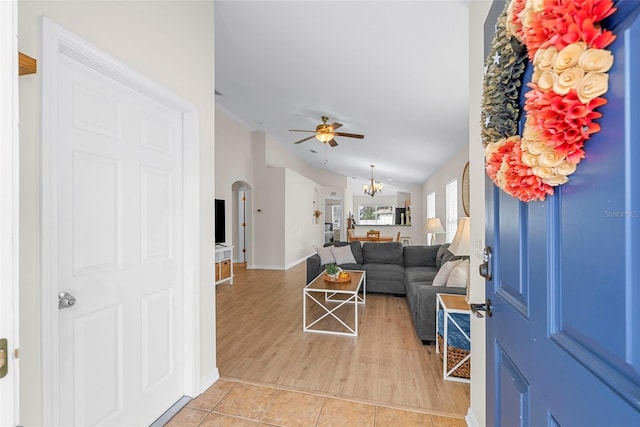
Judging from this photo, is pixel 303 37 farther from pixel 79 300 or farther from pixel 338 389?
pixel 338 389

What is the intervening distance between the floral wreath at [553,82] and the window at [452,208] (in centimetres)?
522

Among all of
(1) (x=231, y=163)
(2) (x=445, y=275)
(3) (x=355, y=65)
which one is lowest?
(2) (x=445, y=275)

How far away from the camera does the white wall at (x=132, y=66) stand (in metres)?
1.07

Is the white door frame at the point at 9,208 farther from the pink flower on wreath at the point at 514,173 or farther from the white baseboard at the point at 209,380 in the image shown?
the white baseboard at the point at 209,380

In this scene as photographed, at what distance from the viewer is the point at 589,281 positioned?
57 cm

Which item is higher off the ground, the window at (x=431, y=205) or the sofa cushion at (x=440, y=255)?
the window at (x=431, y=205)

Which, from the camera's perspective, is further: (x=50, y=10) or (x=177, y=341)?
(x=177, y=341)

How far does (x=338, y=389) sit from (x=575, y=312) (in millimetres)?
1938

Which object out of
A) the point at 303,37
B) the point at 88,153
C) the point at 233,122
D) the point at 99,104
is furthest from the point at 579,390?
the point at 233,122

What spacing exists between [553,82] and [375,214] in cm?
1519

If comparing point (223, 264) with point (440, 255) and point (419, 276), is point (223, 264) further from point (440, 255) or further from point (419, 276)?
point (440, 255)

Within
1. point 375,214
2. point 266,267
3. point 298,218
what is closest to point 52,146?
point 266,267

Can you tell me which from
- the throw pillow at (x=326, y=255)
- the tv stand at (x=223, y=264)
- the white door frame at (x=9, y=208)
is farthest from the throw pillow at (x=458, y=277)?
the tv stand at (x=223, y=264)

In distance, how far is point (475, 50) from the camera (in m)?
1.70
